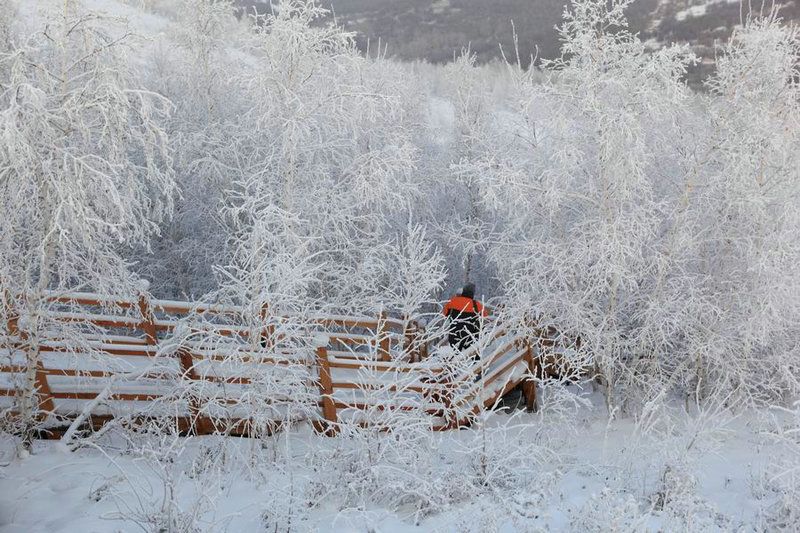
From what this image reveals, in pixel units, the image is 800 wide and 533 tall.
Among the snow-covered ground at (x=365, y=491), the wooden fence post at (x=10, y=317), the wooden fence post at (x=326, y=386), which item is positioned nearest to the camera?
the snow-covered ground at (x=365, y=491)

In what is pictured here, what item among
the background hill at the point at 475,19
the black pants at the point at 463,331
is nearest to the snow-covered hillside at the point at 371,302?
the black pants at the point at 463,331

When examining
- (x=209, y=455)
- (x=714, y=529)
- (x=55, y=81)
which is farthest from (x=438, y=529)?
(x=55, y=81)

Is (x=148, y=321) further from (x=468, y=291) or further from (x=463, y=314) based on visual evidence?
(x=468, y=291)

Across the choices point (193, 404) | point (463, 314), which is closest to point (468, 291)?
point (463, 314)

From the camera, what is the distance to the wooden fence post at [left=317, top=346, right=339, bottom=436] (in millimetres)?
7160

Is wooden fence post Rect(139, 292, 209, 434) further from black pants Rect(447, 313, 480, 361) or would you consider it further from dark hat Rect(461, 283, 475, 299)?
dark hat Rect(461, 283, 475, 299)

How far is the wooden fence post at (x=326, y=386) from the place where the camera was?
23.5 ft

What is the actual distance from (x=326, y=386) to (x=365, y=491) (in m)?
1.92

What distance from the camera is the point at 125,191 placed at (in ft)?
21.5

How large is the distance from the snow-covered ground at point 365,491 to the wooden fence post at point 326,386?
16.7 inches

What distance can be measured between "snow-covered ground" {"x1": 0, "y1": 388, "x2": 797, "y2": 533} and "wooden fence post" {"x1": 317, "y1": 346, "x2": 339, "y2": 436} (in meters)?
0.43

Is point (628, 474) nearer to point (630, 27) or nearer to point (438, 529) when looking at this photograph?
point (438, 529)

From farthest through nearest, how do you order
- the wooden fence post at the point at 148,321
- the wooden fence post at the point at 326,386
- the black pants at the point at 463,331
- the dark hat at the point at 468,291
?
1. the dark hat at the point at 468,291
2. the black pants at the point at 463,331
3. the wooden fence post at the point at 148,321
4. the wooden fence post at the point at 326,386

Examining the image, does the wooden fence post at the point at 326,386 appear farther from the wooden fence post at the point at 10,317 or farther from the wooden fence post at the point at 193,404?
the wooden fence post at the point at 10,317
